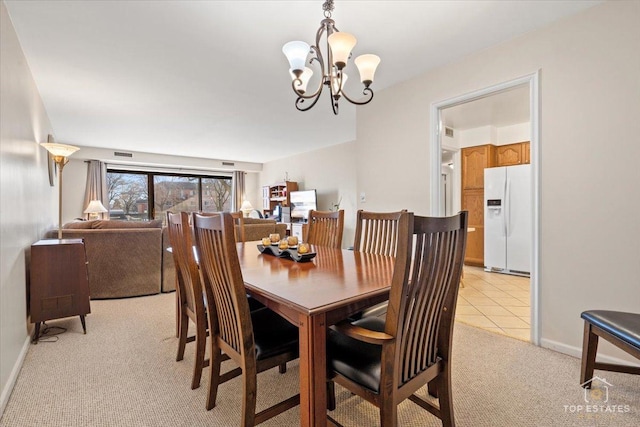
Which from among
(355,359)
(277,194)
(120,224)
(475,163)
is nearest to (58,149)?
(120,224)

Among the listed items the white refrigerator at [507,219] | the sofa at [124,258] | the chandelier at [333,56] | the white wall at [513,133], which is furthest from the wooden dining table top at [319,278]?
the white wall at [513,133]

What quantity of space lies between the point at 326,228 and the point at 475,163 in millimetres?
3633

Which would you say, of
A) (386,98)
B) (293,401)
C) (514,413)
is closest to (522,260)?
(386,98)

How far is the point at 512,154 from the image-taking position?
4723 millimetres

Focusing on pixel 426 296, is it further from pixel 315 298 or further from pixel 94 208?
pixel 94 208

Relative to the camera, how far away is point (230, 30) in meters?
2.16

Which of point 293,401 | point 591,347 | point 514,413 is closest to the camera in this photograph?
point 293,401

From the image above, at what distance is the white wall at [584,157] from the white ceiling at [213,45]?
0.63ft

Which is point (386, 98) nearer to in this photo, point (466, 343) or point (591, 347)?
point (466, 343)

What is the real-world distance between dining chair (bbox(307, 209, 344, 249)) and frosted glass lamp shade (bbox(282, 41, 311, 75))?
3.44ft

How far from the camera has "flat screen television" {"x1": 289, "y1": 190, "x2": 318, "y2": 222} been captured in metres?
6.80

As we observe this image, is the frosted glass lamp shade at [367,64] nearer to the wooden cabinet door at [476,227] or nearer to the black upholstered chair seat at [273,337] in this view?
the black upholstered chair seat at [273,337]

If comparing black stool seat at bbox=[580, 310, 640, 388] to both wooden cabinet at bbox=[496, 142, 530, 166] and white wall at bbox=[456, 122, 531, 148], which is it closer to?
wooden cabinet at bbox=[496, 142, 530, 166]

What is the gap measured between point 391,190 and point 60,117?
184 inches
